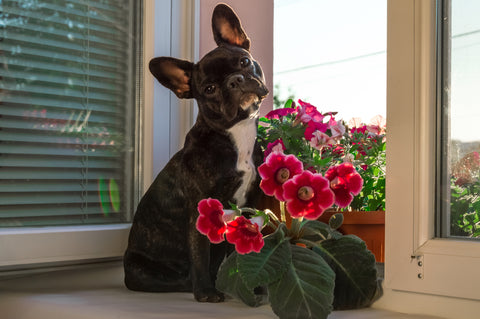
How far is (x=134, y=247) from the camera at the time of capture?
1250 mm

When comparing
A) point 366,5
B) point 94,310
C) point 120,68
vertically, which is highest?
point 366,5

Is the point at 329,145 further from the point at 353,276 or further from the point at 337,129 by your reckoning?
the point at 353,276

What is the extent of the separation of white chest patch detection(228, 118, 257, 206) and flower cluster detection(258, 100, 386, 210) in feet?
0.28

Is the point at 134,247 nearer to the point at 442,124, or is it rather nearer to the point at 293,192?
the point at 293,192

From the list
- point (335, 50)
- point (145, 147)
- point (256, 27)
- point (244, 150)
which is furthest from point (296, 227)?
point (335, 50)

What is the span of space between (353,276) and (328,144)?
0.34m

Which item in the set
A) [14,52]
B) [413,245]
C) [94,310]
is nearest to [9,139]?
[14,52]

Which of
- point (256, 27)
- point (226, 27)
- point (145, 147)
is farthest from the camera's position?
point (256, 27)

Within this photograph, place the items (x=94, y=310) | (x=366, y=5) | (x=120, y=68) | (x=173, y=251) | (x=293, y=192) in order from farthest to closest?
(x=366, y=5) < (x=120, y=68) < (x=173, y=251) < (x=94, y=310) < (x=293, y=192)

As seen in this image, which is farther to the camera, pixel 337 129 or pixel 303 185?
pixel 337 129

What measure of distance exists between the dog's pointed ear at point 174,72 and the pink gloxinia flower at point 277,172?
334 mm

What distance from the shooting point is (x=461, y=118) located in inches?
35.8

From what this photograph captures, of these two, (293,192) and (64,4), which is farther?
(64,4)

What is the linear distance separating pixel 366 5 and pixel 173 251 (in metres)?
6.49
